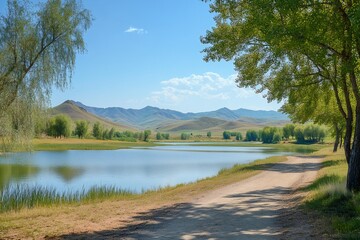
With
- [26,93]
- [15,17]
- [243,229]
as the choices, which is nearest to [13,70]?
[26,93]

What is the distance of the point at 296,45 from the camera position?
13.8 meters

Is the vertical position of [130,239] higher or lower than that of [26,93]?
lower

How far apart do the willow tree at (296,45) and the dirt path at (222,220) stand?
3908 mm

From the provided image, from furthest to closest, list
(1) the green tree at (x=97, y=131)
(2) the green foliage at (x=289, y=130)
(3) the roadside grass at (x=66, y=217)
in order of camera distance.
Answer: (2) the green foliage at (x=289, y=130)
(1) the green tree at (x=97, y=131)
(3) the roadside grass at (x=66, y=217)

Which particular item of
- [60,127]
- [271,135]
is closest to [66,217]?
[60,127]

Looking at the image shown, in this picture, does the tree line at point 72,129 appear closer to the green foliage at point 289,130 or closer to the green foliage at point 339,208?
the green foliage at point 289,130

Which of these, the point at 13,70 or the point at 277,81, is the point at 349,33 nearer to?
the point at 277,81

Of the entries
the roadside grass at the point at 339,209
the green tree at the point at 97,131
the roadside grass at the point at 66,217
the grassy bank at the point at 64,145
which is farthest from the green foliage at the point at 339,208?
the green tree at the point at 97,131

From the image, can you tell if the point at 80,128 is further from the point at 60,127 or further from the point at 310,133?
the point at 310,133

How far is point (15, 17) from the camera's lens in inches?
628

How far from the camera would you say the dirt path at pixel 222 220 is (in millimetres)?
10203

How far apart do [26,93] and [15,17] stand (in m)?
3.29

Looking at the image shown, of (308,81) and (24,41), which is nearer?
(24,41)

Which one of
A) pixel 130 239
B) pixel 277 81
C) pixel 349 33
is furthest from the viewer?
pixel 277 81
